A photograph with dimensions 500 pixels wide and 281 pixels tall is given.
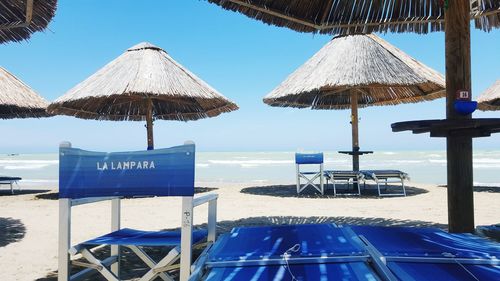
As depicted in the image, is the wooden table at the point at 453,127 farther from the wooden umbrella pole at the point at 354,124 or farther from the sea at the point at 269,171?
the sea at the point at 269,171

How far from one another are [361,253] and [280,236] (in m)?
0.52

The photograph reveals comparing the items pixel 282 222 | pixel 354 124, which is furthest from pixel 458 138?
pixel 354 124

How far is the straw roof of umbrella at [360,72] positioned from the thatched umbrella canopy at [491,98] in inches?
91.8

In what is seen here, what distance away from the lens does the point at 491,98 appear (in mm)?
11227

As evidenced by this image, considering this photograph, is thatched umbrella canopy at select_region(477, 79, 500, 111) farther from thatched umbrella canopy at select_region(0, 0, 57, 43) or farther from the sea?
thatched umbrella canopy at select_region(0, 0, 57, 43)

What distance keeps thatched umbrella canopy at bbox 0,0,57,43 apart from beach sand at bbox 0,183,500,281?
2.50 meters

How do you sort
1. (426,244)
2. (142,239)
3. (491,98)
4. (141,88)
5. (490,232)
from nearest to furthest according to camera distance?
1. (426,244)
2. (142,239)
3. (490,232)
4. (141,88)
5. (491,98)

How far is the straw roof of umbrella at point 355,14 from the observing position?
424 centimetres

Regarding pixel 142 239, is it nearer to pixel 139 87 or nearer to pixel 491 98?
pixel 139 87

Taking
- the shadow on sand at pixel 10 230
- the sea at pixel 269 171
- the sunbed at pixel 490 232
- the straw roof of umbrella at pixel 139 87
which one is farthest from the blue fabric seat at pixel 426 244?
the sea at pixel 269 171

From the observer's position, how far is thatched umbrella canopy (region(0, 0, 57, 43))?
15.8ft

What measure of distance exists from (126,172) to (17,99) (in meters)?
9.66

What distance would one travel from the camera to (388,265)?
152cm

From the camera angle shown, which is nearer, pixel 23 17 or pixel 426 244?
pixel 426 244
